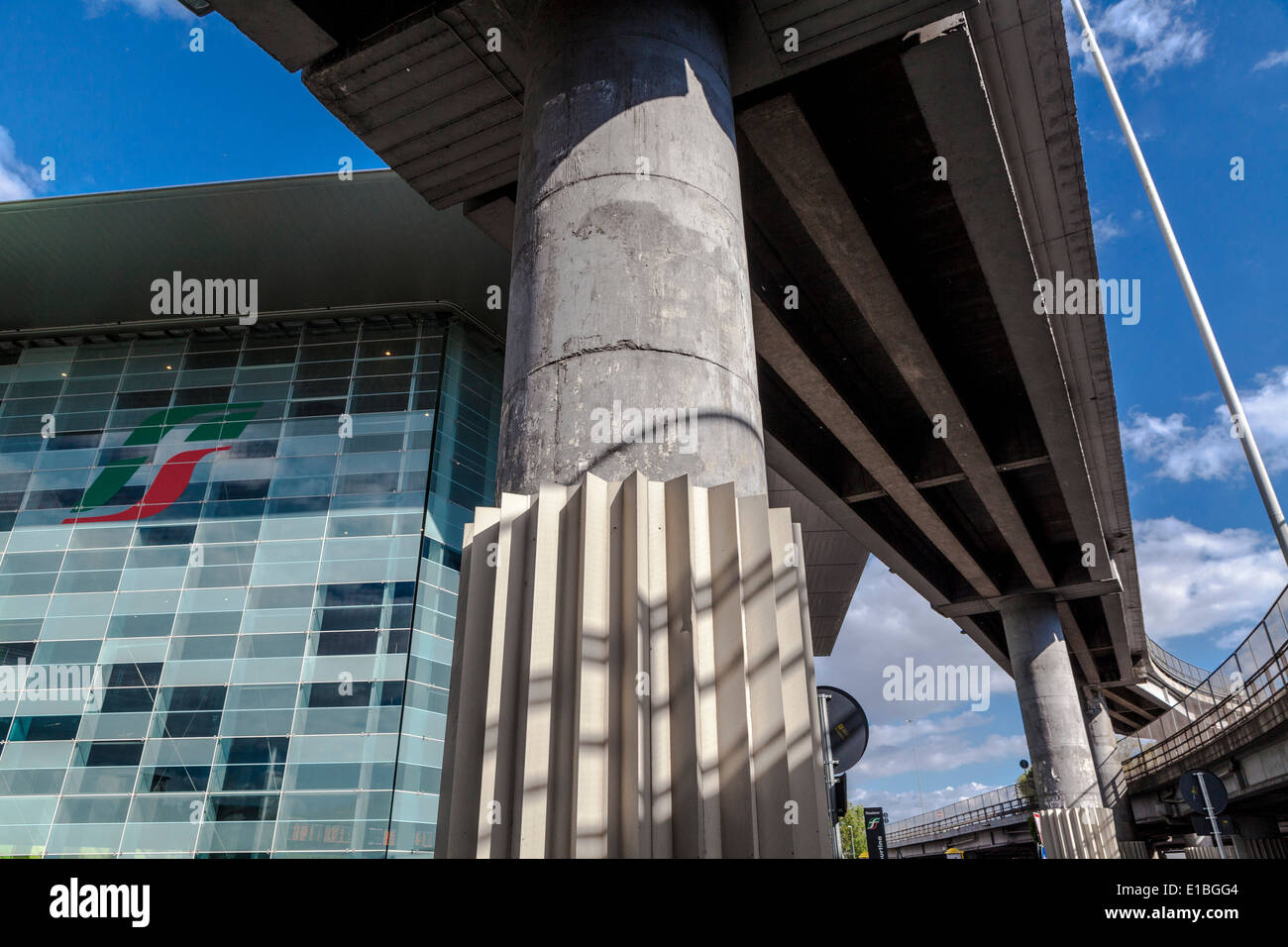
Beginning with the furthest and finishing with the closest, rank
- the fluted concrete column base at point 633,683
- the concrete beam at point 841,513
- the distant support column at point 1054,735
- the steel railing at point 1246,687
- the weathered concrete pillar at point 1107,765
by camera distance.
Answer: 1. the weathered concrete pillar at point 1107,765
2. the distant support column at point 1054,735
3. the steel railing at point 1246,687
4. the concrete beam at point 841,513
5. the fluted concrete column base at point 633,683

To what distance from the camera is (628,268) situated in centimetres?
349

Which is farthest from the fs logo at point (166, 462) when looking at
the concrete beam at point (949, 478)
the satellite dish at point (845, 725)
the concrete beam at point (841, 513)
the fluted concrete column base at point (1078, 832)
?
the fluted concrete column base at point (1078, 832)

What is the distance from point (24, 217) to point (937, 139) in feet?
113

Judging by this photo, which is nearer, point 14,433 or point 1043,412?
point 1043,412

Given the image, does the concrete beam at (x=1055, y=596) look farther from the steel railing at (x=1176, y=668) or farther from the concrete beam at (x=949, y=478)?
the steel railing at (x=1176, y=668)

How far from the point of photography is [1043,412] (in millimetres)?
14336

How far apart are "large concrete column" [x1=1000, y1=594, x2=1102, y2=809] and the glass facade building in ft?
56.6

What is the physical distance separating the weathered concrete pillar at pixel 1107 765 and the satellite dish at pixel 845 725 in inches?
1257

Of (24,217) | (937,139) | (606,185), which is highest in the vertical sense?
(24,217)

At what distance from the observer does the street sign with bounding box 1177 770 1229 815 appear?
1050 centimetres

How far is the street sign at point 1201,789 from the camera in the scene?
10500 mm

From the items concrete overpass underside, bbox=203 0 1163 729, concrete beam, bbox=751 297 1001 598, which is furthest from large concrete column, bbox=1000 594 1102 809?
concrete beam, bbox=751 297 1001 598
